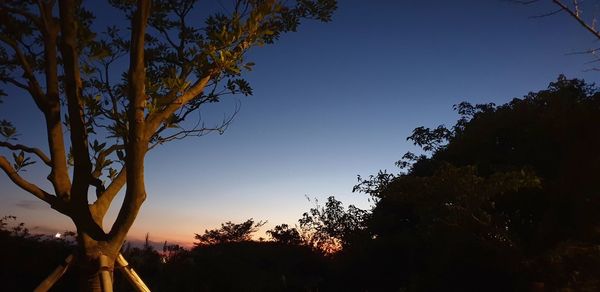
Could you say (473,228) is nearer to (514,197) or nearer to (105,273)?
(514,197)

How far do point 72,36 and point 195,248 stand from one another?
21.6m

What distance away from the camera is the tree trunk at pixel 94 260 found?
349cm

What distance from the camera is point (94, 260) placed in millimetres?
3494

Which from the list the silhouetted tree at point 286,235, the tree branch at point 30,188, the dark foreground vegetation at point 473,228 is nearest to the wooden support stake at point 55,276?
the tree branch at point 30,188

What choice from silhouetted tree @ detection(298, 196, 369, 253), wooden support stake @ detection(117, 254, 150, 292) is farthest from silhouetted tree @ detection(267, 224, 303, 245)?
wooden support stake @ detection(117, 254, 150, 292)

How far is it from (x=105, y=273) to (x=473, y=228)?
31.5 feet

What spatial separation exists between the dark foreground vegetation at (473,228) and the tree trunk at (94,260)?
764cm

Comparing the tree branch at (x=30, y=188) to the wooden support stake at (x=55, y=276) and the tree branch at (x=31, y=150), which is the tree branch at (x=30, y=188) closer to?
the tree branch at (x=31, y=150)

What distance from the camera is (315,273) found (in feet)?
72.4

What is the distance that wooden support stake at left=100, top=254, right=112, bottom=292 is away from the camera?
3500mm

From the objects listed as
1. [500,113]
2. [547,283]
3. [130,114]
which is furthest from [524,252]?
[130,114]

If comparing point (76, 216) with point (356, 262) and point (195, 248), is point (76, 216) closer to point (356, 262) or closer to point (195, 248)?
point (356, 262)

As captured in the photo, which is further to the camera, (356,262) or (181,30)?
(356,262)

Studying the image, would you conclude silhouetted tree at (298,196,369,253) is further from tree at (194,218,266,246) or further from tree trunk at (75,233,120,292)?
tree trunk at (75,233,120,292)
